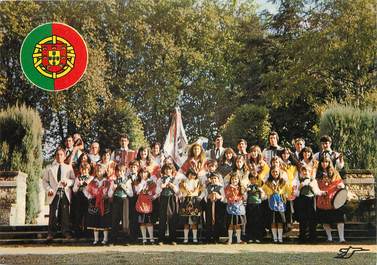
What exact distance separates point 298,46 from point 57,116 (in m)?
3.10

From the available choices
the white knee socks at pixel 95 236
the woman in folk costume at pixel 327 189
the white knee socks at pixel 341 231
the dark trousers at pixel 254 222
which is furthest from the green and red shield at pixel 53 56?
the white knee socks at pixel 341 231

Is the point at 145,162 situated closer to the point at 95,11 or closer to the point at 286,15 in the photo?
the point at 95,11

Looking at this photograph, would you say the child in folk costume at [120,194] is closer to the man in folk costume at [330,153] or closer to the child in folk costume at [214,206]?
the child in folk costume at [214,206]

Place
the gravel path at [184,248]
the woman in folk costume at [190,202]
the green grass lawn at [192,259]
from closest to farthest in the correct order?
the green grass lawn at [192,259] < the gravel path at [184,248] < the woman in folk costume at [190,202]

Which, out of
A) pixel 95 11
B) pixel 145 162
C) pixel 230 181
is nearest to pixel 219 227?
pixel 230 181

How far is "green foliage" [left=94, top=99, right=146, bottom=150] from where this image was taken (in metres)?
7.16

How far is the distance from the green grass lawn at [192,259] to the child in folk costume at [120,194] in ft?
Answer: 2.35

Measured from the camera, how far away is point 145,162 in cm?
745

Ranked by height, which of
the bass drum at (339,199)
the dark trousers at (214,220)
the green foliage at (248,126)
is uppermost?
the green foliage at (248,126)

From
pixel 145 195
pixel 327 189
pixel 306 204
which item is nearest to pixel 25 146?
pixel 145 195

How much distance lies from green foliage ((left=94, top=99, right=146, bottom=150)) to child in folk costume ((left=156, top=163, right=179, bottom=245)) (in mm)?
502

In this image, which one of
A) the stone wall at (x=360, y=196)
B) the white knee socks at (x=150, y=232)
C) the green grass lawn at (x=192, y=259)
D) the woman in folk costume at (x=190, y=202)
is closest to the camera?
the green grass lawn at (x=192, y=259)

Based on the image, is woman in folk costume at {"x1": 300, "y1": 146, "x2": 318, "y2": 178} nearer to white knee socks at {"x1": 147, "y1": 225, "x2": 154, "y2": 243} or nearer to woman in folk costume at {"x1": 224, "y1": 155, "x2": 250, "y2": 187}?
woman in folk costume at {"x1": 224, "y1": 155, "x2": 250, "y2": 187}

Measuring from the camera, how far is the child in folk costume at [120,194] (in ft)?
24.3
